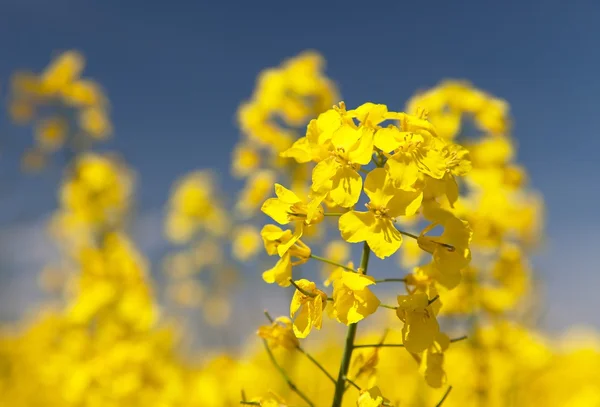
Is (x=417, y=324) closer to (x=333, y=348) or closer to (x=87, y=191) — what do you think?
(x=87, y=191)

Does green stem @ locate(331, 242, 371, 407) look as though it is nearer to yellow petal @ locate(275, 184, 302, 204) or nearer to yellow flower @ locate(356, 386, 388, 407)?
yellow flower @ locate(356, 386, 388, 407)

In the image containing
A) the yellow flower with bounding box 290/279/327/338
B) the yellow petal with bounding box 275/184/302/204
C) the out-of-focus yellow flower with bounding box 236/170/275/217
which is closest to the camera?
the yellow flower with bounding box 290/279/327/338

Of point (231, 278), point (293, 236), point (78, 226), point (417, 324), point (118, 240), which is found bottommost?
point (417, 324)

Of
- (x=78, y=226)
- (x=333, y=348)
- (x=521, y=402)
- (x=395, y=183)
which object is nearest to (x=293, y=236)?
(x=395, y=183)

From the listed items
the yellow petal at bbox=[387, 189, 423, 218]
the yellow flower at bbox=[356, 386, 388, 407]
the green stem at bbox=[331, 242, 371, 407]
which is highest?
the yellow petal at bbox=[387, 189, 423, 218]

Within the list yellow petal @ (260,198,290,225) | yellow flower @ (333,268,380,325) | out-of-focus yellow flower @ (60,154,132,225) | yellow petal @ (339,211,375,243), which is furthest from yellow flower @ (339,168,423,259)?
out-of-focus yellow flower @ (60,154,132,225)

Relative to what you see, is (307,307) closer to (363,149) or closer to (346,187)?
(346,187)
